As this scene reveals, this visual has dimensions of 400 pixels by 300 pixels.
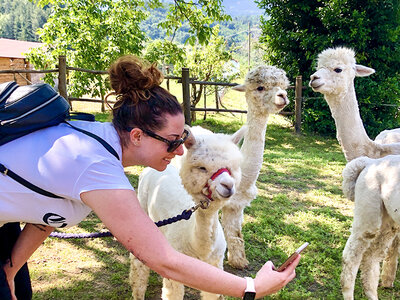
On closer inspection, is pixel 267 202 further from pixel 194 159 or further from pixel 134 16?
pixel 134 16

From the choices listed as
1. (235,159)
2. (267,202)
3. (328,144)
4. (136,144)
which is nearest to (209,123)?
(328,144)

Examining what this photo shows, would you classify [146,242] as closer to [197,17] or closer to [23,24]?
[197,17]

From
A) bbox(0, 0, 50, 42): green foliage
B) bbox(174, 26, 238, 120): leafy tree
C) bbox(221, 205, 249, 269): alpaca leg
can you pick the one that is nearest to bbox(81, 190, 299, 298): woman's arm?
bbox(221, 205, 249, 269): alpaca leg

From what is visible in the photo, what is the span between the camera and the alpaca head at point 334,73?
3.28 m

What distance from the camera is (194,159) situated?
189 cm

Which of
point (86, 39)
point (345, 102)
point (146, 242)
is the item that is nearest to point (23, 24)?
point (86, 39)

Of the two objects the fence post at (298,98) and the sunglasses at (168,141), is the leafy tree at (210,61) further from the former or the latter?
the sunglasses at (168,141)

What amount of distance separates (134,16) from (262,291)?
9409mm

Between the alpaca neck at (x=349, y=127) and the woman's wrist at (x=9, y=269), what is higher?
the alpaca neck at (x=349, y=127)

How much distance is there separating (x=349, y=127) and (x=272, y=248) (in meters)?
1.36

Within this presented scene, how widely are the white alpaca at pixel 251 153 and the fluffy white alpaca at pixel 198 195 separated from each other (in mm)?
737

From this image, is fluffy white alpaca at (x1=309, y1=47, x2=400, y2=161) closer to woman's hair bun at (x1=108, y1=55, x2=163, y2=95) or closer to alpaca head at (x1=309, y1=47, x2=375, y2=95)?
alpaca head at (x1=309, y1=47, x2=375, y2=95)

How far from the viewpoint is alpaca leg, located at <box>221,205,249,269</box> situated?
3.15 meters

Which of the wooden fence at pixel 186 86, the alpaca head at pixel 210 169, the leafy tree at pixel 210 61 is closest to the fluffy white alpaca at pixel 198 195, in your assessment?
the alpaca head at pixel 210 169
